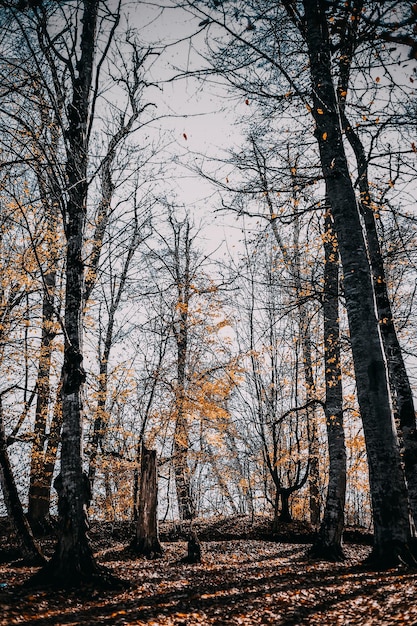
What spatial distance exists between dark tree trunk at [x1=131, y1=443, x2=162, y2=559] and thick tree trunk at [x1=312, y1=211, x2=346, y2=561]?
302cm

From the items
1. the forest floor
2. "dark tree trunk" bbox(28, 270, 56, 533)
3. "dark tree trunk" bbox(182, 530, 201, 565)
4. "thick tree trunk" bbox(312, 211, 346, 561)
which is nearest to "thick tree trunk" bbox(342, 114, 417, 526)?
"thick tree trunk" bbox(312, 211, 346, 561)

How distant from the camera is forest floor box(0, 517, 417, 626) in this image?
12.3 feet

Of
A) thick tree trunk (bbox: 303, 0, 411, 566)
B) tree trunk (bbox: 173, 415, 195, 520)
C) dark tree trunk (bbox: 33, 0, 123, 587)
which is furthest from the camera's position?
tree trunk (bbox: 173, 415, 195, 520)

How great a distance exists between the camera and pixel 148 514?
802cm

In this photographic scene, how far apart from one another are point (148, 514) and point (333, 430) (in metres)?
4.00

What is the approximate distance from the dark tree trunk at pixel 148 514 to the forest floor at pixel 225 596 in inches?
23.2

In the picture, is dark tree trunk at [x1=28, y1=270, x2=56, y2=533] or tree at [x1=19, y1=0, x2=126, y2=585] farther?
dark tree trunk at [x1=28, y1=270, x2=56, y2=533]

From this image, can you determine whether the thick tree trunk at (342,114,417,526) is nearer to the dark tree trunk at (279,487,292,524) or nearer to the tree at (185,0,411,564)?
the tree at (185,0,411,564)

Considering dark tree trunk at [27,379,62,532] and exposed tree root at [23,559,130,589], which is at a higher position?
dark tree trunk at [27,379,62,532]

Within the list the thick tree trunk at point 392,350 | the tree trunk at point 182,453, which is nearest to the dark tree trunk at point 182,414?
the tree trunk at point 182,453

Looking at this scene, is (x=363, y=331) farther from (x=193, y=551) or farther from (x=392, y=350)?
(x=193, y=551)

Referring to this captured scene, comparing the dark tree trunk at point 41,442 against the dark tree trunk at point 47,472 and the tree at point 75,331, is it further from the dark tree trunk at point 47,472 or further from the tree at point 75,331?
the tree at point 75,331

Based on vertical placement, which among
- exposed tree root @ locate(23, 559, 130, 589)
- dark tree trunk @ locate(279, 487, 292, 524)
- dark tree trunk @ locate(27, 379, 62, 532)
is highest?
dark tree trunk @ locate(27, 379, 62, 532)

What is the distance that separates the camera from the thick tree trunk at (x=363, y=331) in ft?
16.0
